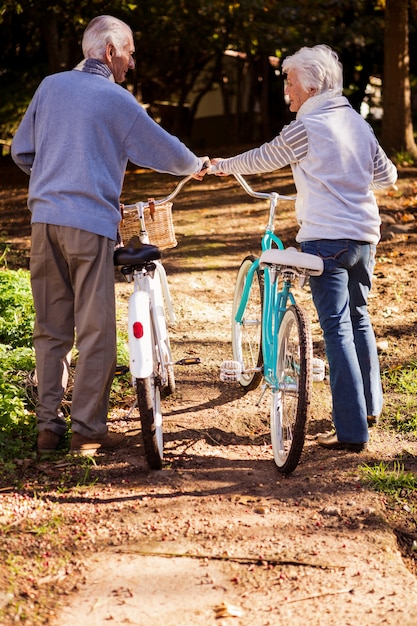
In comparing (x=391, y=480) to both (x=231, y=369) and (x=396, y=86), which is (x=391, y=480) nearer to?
(x=231, y=369)

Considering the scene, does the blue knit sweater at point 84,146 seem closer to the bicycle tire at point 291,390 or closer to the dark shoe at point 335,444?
the bicycle tire at point 291,390

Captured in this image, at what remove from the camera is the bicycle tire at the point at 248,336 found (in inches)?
225

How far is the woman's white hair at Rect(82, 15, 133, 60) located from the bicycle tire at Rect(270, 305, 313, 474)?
5.08ft

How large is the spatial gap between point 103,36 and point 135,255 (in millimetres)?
1071

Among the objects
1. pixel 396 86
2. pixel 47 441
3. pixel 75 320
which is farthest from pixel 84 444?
pixel 396 86

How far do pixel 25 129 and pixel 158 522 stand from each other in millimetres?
2010

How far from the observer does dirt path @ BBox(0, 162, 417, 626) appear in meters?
3.30

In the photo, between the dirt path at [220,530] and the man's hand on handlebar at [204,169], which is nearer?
the dirt path at [220,530]

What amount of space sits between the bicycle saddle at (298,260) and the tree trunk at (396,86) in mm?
10274

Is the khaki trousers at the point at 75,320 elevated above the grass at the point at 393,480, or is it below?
above

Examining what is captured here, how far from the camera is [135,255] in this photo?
4508 mm

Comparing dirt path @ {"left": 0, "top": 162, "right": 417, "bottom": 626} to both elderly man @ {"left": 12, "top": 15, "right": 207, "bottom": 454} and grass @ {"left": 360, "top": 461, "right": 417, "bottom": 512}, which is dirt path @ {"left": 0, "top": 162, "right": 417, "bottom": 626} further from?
elderly man @ {"left": 12, "top": 15, "right": 207, "bottom": 454}

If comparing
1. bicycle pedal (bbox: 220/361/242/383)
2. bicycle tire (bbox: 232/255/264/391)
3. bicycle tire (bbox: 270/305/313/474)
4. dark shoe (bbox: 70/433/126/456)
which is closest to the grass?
bicycle tire (bbox: 270/305/313/474)

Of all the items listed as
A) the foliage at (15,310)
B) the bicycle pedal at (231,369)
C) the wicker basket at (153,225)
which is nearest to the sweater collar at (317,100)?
the wicker basket at (153,225)
